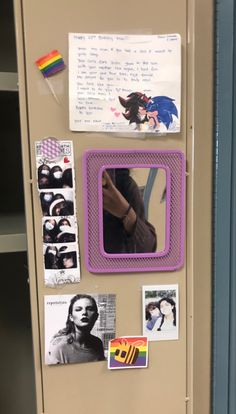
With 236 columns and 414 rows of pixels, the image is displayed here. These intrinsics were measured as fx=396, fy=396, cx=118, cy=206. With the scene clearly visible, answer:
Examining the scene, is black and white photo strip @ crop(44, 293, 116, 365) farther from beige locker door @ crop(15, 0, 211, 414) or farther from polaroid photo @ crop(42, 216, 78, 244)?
polaroid photo @ crop(42, 216, 78, 244)

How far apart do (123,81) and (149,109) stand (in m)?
0.07

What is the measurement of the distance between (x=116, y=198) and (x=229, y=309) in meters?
0.55

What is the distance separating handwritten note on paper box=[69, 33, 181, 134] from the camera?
75cm

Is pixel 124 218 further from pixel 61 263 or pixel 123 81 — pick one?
pixel 123 81

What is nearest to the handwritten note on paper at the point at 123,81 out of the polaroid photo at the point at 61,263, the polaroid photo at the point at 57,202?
the polaroid photo at the point at 57,202

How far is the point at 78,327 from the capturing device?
791mm

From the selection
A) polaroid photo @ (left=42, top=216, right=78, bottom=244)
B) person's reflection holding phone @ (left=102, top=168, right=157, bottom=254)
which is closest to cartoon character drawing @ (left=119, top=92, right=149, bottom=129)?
person's reflection holding phone @ (left=102, top=168, right=157, bottom=254)

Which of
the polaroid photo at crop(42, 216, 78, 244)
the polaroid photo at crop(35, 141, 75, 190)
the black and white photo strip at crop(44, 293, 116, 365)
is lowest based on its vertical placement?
the black and white photo strip at crop(44, 293, 116, 365)

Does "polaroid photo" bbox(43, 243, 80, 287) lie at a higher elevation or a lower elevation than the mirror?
lower

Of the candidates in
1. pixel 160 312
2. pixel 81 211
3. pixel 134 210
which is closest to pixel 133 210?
pixel 134 210

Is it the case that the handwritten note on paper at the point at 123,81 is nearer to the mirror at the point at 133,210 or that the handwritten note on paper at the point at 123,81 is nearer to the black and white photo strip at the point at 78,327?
the mirror at the point at 133,210

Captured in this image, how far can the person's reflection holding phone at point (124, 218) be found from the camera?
778 mm

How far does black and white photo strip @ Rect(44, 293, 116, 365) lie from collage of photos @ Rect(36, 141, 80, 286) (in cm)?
5

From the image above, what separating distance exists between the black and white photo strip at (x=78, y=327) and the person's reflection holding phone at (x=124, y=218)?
11 cm
